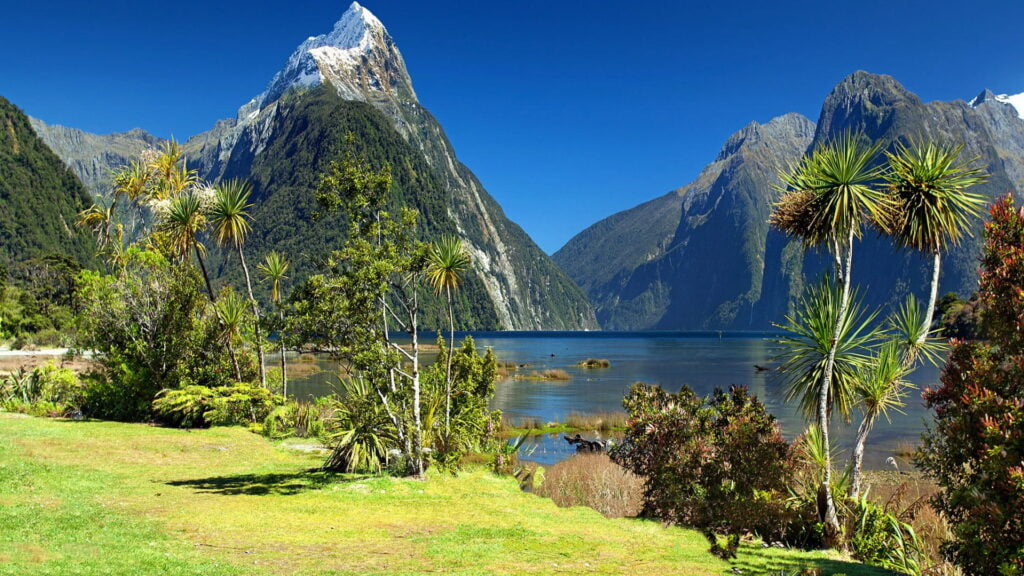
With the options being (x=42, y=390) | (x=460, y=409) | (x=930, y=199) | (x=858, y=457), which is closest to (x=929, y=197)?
(x=930, y=199)

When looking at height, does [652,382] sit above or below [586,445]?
above

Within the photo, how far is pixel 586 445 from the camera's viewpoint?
1246 inches

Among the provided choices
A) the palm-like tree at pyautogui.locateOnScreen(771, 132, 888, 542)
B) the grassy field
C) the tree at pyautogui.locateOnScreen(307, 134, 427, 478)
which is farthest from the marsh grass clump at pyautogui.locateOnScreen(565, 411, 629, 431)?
the palm-like tree at pyautogui.locateOnScreen(771, 132, 888, 542)

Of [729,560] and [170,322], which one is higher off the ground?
[170,322]

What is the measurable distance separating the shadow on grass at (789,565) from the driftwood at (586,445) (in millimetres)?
18898

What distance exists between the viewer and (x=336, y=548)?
9484 mm

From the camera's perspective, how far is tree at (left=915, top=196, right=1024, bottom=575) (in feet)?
21.6

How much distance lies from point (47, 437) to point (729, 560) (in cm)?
1718

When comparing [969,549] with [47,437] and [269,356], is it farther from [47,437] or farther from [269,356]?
[269,356]

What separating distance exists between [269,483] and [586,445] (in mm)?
19845

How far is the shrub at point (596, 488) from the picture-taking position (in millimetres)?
17891

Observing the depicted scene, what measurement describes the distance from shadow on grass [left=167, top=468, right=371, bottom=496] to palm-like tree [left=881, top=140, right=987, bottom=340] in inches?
542

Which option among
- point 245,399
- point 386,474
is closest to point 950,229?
point 386,474

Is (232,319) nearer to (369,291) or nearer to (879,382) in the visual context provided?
(369,291)
